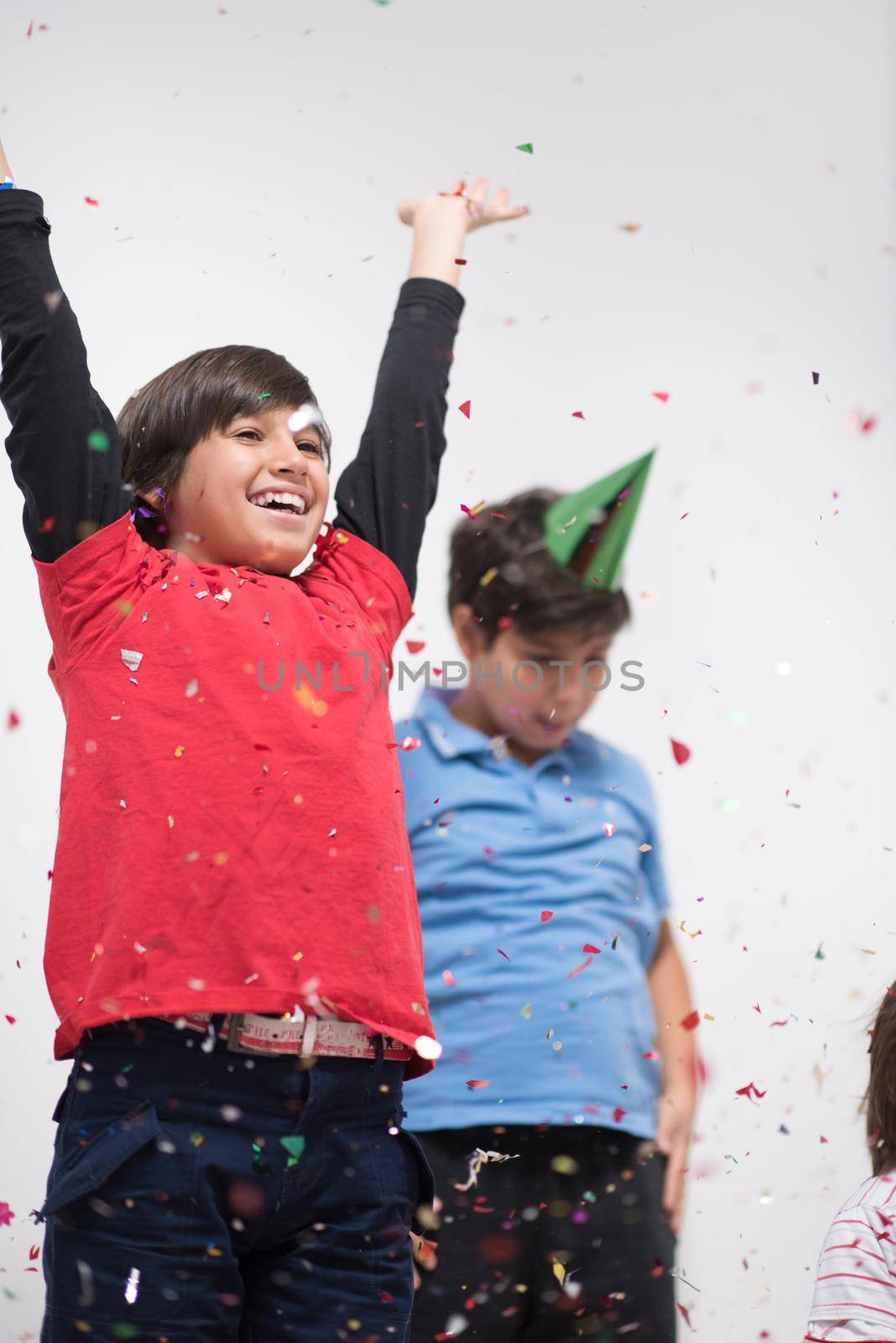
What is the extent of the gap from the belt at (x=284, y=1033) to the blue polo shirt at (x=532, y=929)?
0.30 metres

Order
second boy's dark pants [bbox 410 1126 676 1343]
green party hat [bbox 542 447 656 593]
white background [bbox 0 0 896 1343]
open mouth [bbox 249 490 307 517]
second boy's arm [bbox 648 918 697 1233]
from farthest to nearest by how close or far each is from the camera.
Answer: white background [bbox 0 0 896 1343]
green party hat [bbox 542 447 656 593]
second boy's arm [bbox 648 918 697 1233]
second boy's dark pants [bbox 410 1126 676 1343]
open mouth [bbox 249 490 307 517]

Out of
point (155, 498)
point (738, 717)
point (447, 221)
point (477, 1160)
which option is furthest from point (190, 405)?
point (738, 717)

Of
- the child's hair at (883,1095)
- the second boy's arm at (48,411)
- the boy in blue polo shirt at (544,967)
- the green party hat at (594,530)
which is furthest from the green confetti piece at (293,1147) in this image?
the green party hat at (594,530)

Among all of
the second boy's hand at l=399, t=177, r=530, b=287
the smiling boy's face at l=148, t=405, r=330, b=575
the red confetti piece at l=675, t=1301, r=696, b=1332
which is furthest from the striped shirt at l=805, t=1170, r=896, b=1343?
the second boy's hand at l=399, t=177, r=530, b=287

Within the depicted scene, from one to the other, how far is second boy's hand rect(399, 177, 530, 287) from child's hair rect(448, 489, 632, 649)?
289mm

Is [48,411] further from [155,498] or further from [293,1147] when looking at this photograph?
[293,1147]

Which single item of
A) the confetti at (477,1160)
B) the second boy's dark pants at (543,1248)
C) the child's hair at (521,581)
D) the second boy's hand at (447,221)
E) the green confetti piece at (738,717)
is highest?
the second boy's hand at (447,221)

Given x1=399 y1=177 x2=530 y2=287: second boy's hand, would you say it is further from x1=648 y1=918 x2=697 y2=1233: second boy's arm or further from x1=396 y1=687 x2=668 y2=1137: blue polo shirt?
x1=648 y1=918 x2=697 y2=1233: second boy's arm

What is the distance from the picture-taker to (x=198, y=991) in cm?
80

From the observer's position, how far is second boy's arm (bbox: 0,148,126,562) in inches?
34.6

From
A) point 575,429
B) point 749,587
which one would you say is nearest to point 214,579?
point 575,429

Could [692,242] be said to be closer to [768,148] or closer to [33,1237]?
[768,148]

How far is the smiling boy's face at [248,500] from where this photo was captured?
3.18 ft

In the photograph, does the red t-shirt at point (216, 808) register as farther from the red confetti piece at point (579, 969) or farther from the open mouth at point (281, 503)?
the red confetti piece at point (579, 969)
